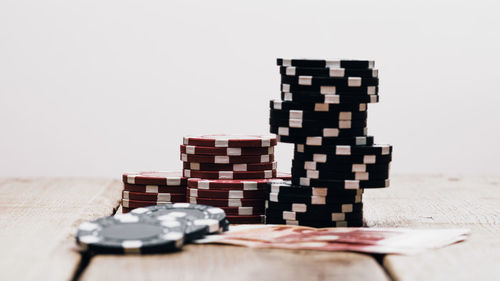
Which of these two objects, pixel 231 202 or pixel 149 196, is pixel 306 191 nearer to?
pixel 231 202

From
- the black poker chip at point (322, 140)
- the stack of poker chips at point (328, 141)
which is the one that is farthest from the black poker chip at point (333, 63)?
the black poker chip at point (322, 140)

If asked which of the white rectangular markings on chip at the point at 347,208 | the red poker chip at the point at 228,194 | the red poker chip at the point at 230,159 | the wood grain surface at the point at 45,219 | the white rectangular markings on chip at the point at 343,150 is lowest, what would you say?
the wood grain surface at the point at 45,219

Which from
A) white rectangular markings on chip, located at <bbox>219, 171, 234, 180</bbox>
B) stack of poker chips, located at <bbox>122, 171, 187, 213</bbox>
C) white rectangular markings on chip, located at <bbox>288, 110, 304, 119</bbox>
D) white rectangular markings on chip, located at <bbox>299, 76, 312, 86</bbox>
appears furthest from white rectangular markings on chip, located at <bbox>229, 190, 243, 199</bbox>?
white rectangular markings on chip, located at <bbox>299, 76, 312, 86</bbox>

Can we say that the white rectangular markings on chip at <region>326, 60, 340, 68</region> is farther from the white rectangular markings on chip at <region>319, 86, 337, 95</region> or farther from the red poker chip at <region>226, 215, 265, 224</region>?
the red poker chip at <region>226, 215, 265, 224</region>

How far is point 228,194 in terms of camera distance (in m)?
2.72

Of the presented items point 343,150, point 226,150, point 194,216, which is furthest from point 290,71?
point 194,216

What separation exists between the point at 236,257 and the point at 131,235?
0.30 meters

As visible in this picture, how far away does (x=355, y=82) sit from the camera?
2.53 metres

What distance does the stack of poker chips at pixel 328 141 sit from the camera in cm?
253

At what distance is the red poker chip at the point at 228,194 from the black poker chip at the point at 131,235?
57cm

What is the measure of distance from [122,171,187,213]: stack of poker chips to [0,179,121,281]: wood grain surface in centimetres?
9

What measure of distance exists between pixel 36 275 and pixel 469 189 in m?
2.14

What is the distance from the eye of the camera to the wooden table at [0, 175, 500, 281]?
5.54 feet

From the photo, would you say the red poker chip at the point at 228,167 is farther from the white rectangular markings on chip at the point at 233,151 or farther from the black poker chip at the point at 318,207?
the black poker chip at the point at 318,207
